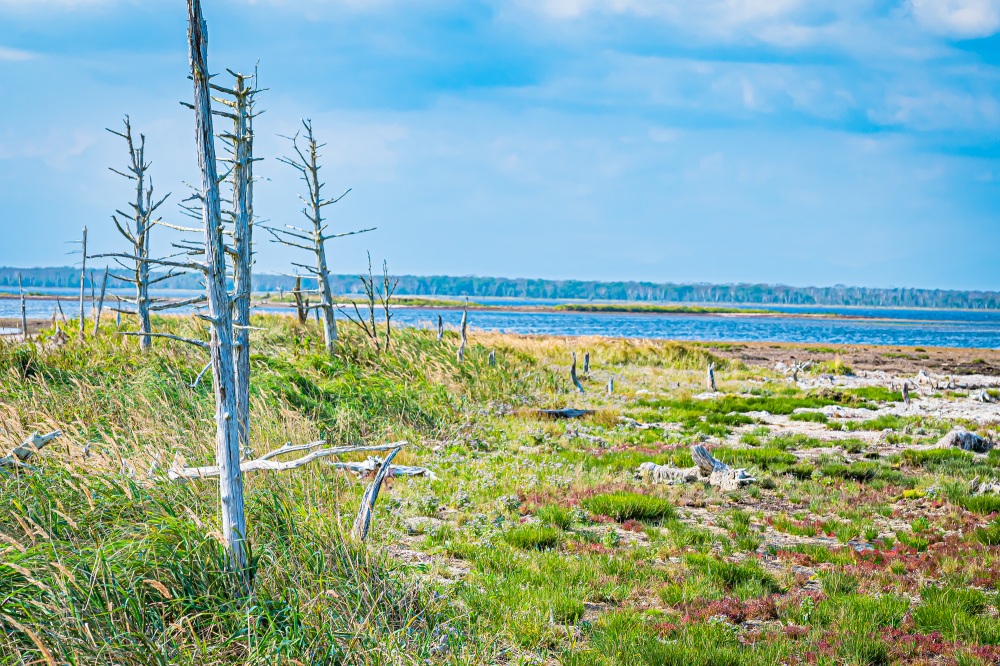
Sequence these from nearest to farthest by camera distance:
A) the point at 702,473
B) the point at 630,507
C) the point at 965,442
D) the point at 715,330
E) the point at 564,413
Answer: the point at 630,507, the point at 702,473, the point at 965,442, the point at 564,413, the point at 715,330

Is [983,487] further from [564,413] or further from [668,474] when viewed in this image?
[564,413]

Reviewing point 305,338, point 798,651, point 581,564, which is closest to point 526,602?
point 581,564

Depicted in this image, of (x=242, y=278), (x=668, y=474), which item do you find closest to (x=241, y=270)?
(x=242, y=278)

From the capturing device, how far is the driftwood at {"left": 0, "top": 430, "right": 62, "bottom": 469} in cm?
507

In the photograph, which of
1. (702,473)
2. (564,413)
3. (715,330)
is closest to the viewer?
(702,473)

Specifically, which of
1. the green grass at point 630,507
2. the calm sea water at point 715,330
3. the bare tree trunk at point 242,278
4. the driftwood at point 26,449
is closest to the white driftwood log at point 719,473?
the green grass at point 630,507

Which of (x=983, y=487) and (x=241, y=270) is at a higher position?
(x=241, y=270)

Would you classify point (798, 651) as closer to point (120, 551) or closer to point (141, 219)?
point (120, 551)

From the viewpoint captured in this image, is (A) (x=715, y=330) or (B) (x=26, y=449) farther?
(A) (x=715, y=330)

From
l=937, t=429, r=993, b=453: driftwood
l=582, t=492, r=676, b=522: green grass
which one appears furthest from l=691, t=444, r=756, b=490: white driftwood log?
l=937, t=429, r=993, b=453: driftwood

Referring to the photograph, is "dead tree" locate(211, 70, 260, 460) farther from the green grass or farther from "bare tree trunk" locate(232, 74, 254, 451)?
the green grass

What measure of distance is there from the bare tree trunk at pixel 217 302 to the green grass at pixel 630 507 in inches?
207

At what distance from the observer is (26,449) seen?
5336mm

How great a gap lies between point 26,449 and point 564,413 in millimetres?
12050
